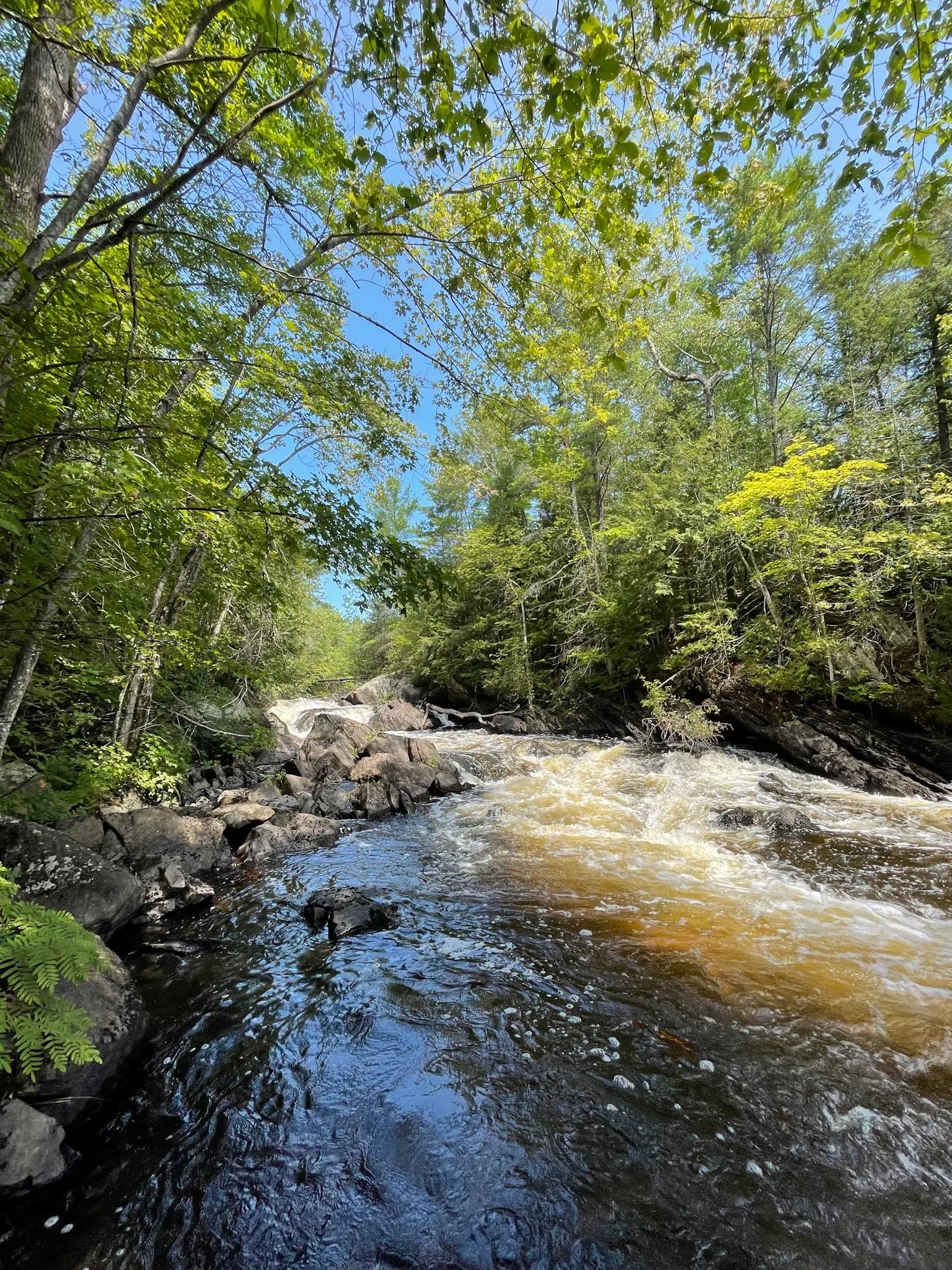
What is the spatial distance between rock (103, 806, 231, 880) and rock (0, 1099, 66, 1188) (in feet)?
10.0

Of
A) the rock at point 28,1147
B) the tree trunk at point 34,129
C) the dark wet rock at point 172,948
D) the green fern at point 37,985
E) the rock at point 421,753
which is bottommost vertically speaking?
the dark wet rock at point 172,948

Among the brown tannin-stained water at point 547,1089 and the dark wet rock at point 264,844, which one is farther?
the dark wet rock at point 264,844

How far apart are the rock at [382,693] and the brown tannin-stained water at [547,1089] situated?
17786 mm

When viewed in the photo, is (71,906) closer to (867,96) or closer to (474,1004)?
(474,1004)

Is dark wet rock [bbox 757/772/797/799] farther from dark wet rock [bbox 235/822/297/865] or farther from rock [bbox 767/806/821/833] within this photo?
dark wet rock [bbox 235/822/297/865]

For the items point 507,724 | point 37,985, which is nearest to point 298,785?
point 37,985

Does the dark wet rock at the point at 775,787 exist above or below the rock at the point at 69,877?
below

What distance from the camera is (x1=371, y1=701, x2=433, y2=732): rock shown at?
18125 mm

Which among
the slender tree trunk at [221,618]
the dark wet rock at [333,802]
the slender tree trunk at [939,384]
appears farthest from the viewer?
the slender tree trunk at [939,384]

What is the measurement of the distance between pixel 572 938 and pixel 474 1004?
120cm

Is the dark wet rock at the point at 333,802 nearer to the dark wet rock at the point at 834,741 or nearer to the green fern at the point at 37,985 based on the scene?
the green fern at the point at 37,985

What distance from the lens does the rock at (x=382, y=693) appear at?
2316 centimetres

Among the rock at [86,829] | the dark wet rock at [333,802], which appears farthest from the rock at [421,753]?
the rock at [86,829]

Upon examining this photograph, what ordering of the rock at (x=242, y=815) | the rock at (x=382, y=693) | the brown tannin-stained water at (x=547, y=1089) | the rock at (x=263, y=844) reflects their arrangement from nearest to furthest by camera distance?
the brown tannin-stained water at (x=547, y=1089) → the rock at (x=263, y=844) → the rock at (x=242, y=815) → the rock at (x=382, y=693)
